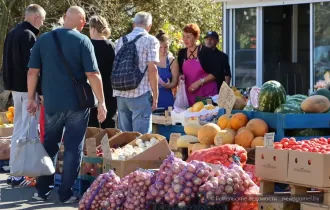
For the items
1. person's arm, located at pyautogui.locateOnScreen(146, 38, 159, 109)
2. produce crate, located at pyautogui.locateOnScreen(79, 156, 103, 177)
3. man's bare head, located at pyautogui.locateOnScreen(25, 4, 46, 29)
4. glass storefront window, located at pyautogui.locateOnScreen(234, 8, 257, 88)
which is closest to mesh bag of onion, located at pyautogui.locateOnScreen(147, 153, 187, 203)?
produce crate, located at pyautogui.locateOnScreen(79, 156, 103, 177)

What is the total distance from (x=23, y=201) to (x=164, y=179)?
105 inches

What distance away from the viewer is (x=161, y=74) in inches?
462

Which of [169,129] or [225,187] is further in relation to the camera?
[169,129]

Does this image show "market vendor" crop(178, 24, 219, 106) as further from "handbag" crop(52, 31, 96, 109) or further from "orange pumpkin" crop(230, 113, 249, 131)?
"handbag" crop(52, 31, 96, 109)

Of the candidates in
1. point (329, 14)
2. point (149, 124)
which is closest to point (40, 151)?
point (149, 124)

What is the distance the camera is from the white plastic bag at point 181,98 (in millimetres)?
11390

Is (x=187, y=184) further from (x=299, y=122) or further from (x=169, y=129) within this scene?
(x=169, y=129)

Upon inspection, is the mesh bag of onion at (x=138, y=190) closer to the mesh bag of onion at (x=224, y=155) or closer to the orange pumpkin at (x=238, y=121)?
the mesh bag of onion at (x=224, y=155)

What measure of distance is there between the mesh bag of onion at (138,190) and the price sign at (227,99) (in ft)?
8.69

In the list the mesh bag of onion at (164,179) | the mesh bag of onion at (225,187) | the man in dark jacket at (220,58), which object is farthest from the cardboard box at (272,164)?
the man in dark jacket at (220,58)

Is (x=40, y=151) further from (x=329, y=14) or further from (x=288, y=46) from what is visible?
(x=288, y=46)

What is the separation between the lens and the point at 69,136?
27.7 ft

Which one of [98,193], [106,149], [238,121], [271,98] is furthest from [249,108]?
[98,193]

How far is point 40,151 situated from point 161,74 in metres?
3.80
